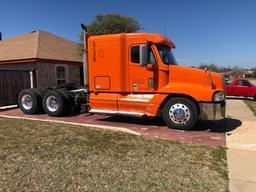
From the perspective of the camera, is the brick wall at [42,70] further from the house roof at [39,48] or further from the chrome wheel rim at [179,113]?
the chrome wheel rim at [179,113]

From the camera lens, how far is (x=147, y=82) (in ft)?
25.2

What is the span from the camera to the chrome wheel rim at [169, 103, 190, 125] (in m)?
7.24

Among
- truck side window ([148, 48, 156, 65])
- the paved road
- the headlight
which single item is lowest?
the paved road

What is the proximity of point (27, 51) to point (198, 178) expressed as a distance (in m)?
15.9

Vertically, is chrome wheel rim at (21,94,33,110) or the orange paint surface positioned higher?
the orange paint surface

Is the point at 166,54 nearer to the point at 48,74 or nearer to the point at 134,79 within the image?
the point at 134,79

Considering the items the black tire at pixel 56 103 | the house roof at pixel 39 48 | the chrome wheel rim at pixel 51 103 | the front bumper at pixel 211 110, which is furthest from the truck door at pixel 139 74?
the house roof at pixel 39 48

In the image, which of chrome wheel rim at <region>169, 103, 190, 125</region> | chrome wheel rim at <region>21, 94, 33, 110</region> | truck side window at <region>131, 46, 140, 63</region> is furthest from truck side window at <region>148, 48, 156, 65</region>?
chrome wheel rim at <region>21, 94, 33, 110</region>

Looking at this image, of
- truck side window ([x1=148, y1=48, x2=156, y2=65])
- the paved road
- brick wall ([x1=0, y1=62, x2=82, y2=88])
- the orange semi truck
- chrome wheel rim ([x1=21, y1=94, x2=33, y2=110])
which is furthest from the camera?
brick wall ([x1=0, y1=62, x2=82, y2=88])

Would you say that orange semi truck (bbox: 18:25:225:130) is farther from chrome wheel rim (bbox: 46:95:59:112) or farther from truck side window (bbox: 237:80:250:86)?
truck side window (bbox: 237:80:250:86)

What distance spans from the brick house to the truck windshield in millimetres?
9392

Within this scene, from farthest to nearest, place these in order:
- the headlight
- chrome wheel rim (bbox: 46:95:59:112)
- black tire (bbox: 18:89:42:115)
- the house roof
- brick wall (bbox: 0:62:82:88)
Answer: the house roof < brick wall (bbox: 0:62:82:88) < black tire (bbox: 18:89:42:115) < chrome wheel rim (bbox: 46:95:59:112) < the headlight

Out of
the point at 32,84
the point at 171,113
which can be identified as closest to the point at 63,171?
the point at 171,113

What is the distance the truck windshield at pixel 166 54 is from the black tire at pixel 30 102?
5510 mm
